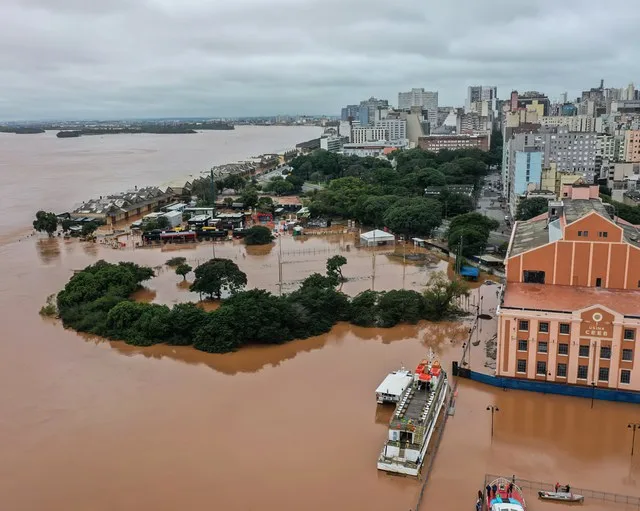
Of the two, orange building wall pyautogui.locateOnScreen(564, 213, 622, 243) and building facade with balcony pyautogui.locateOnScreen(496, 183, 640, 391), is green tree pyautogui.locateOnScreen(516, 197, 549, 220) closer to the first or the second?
building facade with balcony pyautogui.locateOnScreen(496, 183, 640, 391)

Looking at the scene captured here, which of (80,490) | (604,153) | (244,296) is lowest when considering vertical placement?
(80,490)

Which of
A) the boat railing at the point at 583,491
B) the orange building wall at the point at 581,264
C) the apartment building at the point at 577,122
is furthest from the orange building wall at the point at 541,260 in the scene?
the apartment building at the point at 577,122

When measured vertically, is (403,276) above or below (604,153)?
below

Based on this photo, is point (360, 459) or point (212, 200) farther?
point (212, 200)

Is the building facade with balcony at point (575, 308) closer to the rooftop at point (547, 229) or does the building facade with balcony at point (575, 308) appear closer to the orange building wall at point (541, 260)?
the orange building wall at point (541, 260)

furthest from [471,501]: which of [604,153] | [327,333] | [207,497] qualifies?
[604,153]

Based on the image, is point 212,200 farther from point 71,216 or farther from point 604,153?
point 604,153
